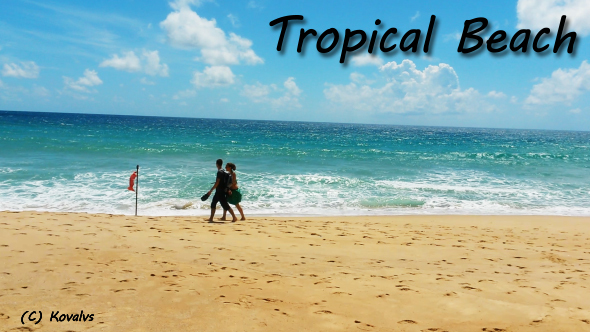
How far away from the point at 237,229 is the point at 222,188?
50.9 inches

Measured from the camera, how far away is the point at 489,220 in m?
11.2

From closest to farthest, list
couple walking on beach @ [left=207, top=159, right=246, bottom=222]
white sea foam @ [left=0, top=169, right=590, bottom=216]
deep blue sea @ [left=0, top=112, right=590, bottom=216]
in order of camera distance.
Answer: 1. couple walking on beach @ [left=207, top=159, right=246, bottom=222]
2. white sea foam @ [left=0, top=169, right=590, bottom=216]
3. deep blue sea @ [left=0, top=112, right=590, bottom=216]

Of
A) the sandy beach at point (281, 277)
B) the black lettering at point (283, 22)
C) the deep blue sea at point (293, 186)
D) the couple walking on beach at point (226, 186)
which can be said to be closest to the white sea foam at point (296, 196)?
the deep blue sea at point (293, 186)

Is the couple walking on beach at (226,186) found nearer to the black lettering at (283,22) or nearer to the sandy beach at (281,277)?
the sandy beach at (281,277)

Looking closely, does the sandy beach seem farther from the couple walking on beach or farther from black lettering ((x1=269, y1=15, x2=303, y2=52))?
black lettering ((x1=269, y1=15, x2=303, y2=52))

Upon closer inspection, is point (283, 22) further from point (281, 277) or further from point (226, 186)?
point (281, 277)

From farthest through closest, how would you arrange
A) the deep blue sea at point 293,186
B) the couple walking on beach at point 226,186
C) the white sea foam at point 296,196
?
1. the deep blue sea at point 293,186
2. the white sea foam at point 296,196
3. the couple walking on beach at point 226,186

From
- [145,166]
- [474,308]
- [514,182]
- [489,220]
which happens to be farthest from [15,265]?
[514,182]

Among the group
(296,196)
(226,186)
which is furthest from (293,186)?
(226,186)

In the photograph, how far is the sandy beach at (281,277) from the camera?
398 cm

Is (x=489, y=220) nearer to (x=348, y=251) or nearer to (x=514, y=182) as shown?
(x=348, y=251)

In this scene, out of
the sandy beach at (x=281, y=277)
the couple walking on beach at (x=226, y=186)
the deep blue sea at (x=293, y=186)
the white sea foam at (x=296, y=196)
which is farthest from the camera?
the deep blue sea at (x=293, y=186)

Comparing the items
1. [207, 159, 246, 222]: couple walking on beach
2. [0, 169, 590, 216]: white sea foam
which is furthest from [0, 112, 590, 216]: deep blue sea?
[207, 159, 246, 222]: couple walking on beach

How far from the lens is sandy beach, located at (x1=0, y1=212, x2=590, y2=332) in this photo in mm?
3982
